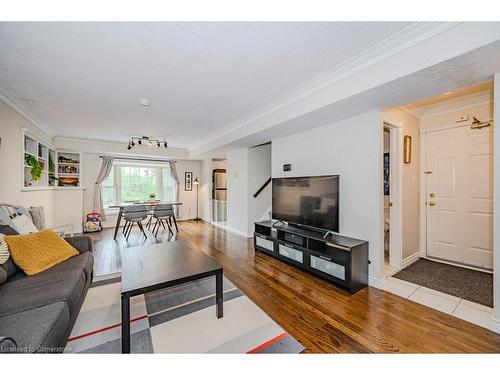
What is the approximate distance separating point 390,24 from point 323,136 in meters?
1.61

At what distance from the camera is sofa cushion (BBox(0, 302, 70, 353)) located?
3.30ft

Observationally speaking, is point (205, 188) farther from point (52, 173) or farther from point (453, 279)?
point (453, 279)

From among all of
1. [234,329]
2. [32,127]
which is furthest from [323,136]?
[32,127]

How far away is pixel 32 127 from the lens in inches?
143

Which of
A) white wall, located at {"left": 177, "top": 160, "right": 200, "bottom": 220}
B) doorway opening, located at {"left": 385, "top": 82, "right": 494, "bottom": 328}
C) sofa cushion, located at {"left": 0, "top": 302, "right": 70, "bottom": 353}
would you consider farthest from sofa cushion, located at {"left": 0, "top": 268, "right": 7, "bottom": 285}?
white wall, located at {"left": 177, "top": 160, "right": 200, "bottom": 220}

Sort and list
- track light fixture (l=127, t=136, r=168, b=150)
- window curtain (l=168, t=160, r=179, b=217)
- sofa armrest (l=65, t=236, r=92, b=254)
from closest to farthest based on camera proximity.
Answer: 1. sofa armrest (l=65, t=236, r=92, b=254)
2. track light fixture (l=127, t=136, r=168, b=150)
3. window curtain (l=168, t=160, r=179, b=217)

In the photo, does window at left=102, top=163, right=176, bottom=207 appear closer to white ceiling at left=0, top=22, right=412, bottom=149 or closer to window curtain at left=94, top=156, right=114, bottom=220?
window curtain at left=94, top=156, right=114, bottom=220

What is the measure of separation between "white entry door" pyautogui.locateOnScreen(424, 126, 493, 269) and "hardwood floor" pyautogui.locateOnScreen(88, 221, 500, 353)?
68.3 inches

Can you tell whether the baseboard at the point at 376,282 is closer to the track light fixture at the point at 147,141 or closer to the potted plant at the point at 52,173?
the track light fixture at the point at 147,141

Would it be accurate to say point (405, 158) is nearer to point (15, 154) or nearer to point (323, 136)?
point (323, 136)

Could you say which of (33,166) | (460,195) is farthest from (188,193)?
(460,195)

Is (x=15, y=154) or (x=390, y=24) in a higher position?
(x=390, y=24)

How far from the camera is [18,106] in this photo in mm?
2986

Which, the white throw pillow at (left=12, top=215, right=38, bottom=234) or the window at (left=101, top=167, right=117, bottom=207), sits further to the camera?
the window at (left=101, top=167, right=117, bottom=207)
